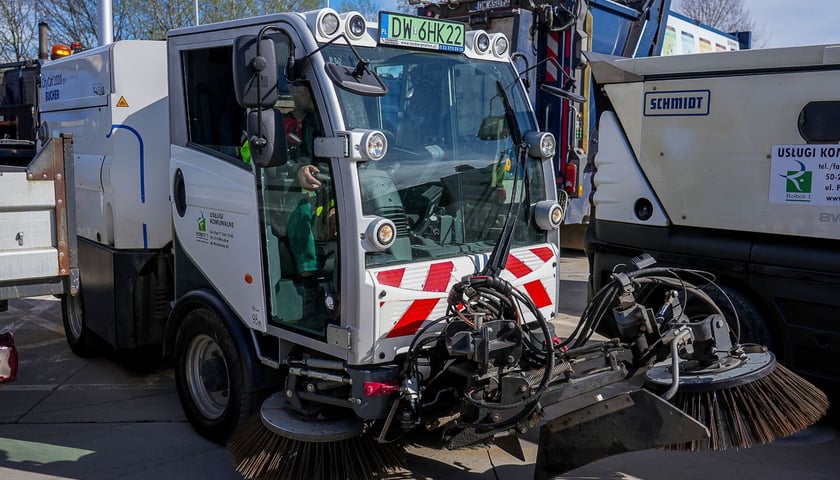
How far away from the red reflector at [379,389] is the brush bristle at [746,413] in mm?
1255

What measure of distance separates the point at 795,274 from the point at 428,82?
94.6 inches

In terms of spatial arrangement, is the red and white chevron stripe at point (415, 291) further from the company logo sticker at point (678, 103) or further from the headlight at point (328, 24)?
the company logo sticker at point (678, 103)

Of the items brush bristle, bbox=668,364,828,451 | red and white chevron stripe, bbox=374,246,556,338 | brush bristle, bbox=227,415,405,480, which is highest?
red and white chevron stripe, bbox=374,246,556,338

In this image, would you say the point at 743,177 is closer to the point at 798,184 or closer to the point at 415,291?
the point at 798,184

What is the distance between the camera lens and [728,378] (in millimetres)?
3357

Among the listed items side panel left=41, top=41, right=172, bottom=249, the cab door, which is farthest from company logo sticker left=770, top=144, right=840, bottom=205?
side panel left=41, top=41, right=172, bottom=249

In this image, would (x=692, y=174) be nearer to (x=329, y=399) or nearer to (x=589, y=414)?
(x=589, y=414)

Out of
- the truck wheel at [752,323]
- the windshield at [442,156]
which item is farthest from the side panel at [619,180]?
the windshield at [442,156]

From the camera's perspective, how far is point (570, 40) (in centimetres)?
907

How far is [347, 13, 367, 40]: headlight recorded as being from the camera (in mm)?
3824

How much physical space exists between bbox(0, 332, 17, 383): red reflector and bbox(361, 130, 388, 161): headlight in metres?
2.44

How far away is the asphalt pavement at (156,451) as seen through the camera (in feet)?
14.2

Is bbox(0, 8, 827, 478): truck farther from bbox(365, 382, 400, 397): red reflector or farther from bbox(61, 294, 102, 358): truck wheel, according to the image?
bbox(61, 294, 102, 358): truck wheel

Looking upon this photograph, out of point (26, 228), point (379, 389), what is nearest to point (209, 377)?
point (26, 228)
